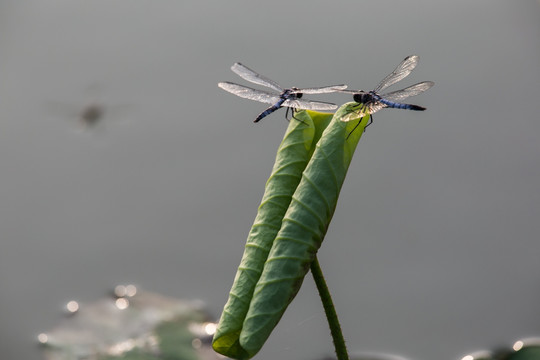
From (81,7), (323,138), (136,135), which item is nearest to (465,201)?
(323,138)

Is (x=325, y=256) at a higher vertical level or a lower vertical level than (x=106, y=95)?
lower

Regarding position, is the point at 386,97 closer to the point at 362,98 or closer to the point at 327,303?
the point at 362,98

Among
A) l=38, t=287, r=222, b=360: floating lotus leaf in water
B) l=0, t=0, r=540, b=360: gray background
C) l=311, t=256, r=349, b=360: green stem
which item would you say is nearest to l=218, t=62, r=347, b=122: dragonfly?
l=311, t=256, r=349, b=360: green stem

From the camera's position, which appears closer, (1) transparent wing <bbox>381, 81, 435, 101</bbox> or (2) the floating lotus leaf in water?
(1) transparent wing <bbox>381, 81, 435, 101</bbox>

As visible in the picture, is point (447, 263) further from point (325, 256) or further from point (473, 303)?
point (325, 256)

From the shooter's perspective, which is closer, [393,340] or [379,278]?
[393,340]

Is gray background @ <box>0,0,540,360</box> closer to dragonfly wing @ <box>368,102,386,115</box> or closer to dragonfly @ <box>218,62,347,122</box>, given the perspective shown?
dragonfly @ <box>218,62,347,122</box>
